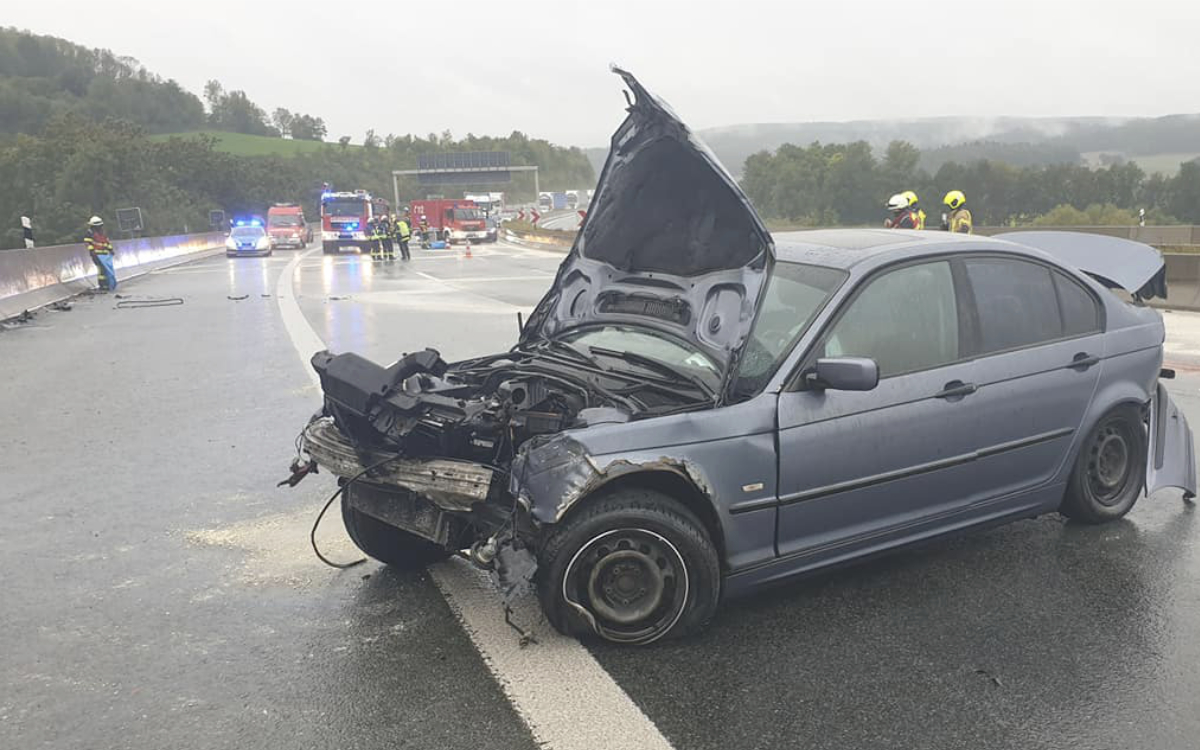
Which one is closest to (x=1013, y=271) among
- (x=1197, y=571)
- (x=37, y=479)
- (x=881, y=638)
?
(x=1197, y=571)

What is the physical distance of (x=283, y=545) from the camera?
4.43 m

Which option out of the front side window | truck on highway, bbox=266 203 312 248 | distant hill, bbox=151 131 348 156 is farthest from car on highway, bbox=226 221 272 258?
distant hill, bbox=151 131 348 156

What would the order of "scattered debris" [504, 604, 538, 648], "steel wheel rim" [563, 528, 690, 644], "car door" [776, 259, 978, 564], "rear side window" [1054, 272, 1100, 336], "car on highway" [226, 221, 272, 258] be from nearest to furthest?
"steel wheel rim" [563, 528, 690, 644] → "scattered debris" [504, 604, 538, 648] → "car door" [776, 259, 978, 564] → "rear side window" [1054, 272, 1100, 336] → "car on highway" [226, 221, 272, 258]

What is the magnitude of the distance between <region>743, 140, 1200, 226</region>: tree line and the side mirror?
55209mm

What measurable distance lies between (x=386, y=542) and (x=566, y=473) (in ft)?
4.50

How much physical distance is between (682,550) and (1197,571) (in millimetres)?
2511

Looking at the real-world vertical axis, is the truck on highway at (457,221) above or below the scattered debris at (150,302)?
above

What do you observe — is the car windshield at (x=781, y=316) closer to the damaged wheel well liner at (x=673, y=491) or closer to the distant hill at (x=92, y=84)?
the damaged wheel well liner at (x=673, y=491)

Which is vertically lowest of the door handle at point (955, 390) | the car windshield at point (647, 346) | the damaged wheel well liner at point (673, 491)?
the damaged wheel well liner at point (673, 491)

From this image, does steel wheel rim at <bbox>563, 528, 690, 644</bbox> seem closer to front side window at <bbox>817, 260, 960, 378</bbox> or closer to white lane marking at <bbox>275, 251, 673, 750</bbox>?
white lane marking at <bbox>275, 251, 673, 750</bbox>

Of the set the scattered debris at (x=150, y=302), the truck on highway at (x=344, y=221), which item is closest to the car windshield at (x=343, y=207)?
the truck on highway at (x=344, y=221)

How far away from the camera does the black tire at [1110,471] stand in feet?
14.0

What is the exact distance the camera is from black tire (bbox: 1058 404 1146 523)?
428 cm

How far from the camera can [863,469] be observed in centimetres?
351
